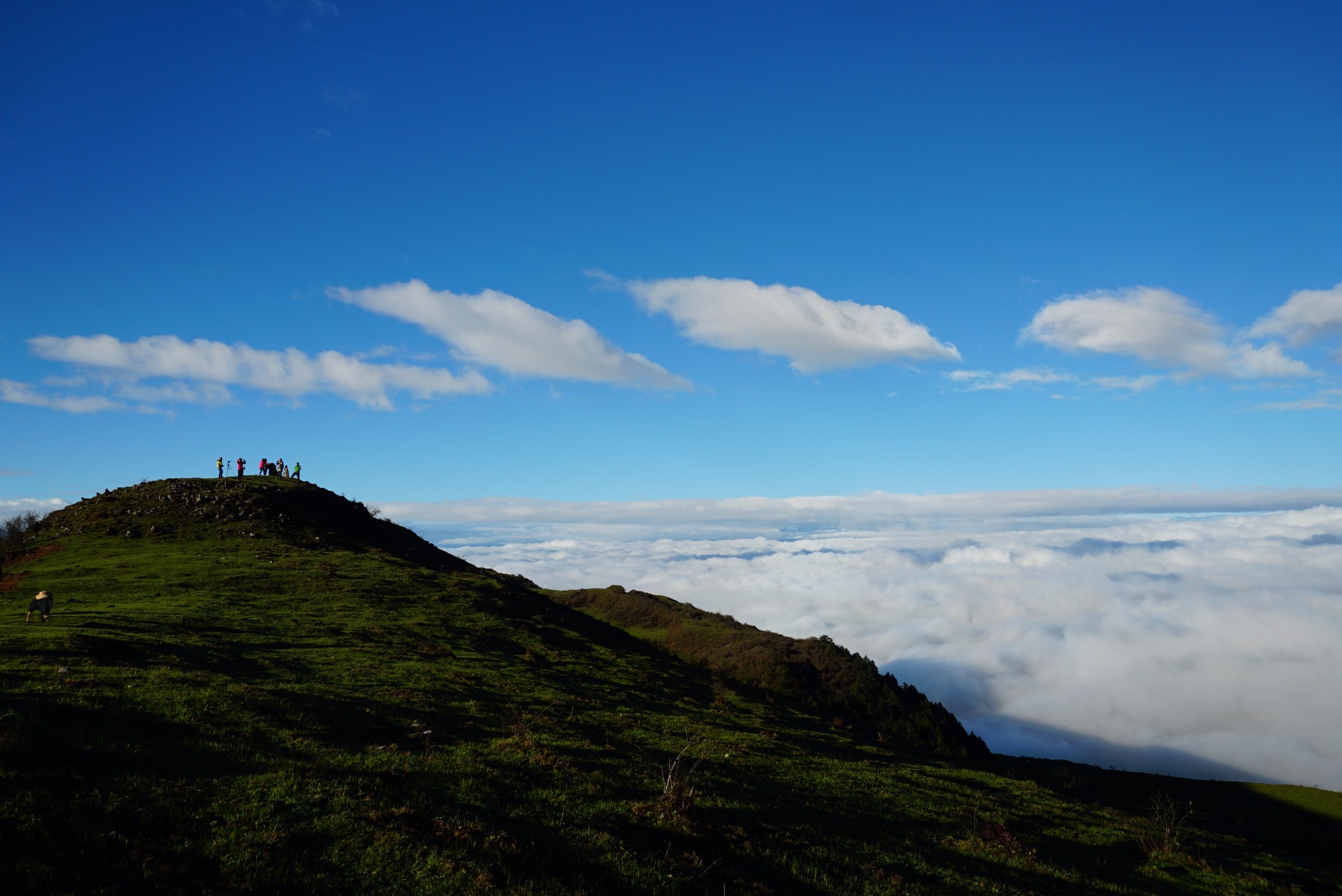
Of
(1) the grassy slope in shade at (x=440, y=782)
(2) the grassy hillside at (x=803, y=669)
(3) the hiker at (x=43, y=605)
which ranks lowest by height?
(2) the grassy hillside at (x=803, y=669)

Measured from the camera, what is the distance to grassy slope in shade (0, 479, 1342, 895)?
13.2m

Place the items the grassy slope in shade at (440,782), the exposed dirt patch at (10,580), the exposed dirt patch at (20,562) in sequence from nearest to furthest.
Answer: the grassy slope in shade at (440,782) → the exposed dirt patch at (10,580) → the exposed dirt patch at (20,562)

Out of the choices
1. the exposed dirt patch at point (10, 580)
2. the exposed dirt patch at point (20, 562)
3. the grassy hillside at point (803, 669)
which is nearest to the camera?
the exposed dirt patch at point (10, 580)

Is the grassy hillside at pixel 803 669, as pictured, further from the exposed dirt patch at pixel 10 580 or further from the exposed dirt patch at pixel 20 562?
the exposed dirt patch at pixel 10 580

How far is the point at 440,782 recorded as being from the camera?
18.1 meters

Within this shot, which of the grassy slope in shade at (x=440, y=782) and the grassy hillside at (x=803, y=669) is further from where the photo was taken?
the grassy hillside at (x=803, y=669)

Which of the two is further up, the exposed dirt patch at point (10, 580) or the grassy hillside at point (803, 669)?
the exposed dirt patch at point (10, 580)

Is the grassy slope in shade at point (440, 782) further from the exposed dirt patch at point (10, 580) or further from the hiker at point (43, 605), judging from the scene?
the exposed dirt patch at point (10, 580)

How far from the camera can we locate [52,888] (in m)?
10.7

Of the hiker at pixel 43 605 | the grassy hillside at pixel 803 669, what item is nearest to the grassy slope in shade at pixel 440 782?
the hiker at pixel 43 605

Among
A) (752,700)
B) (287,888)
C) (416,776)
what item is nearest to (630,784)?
(416,776)

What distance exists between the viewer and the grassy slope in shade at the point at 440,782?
1323 centimetres

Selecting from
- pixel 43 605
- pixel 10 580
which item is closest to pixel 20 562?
pixel 10 580

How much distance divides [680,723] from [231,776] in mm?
20843
